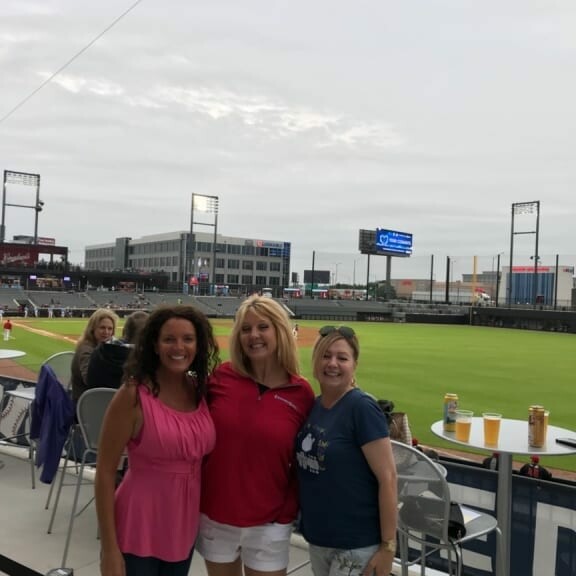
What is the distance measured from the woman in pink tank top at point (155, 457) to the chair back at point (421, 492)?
110 centimetres

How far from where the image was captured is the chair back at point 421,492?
2.85m

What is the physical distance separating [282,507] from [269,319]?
2.59 ft

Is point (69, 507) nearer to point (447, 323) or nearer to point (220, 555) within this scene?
point (220, 555)

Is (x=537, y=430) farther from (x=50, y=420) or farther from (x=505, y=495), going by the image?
(x=50, y=420)

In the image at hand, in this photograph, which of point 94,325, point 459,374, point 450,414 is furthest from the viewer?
point 459,374

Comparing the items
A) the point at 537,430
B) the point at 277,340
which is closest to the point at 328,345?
the point at 277,340

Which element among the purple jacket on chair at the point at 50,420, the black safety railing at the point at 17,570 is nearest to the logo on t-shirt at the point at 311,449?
the black safety railing at the point at 17,570

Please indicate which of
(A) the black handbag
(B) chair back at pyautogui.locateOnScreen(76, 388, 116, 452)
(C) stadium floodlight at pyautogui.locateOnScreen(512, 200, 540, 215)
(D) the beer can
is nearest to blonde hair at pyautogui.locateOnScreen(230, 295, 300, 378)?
(A) the black handbag

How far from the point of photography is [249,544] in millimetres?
2346

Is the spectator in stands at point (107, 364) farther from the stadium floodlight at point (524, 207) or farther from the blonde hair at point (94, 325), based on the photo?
the stadium floodlight at point (524, 207)

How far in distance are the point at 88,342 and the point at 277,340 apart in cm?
294

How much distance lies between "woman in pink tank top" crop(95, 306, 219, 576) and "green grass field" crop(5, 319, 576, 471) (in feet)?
28.9

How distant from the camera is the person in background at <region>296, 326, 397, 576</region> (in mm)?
2148

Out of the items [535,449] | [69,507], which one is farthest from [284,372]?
[69,507]
